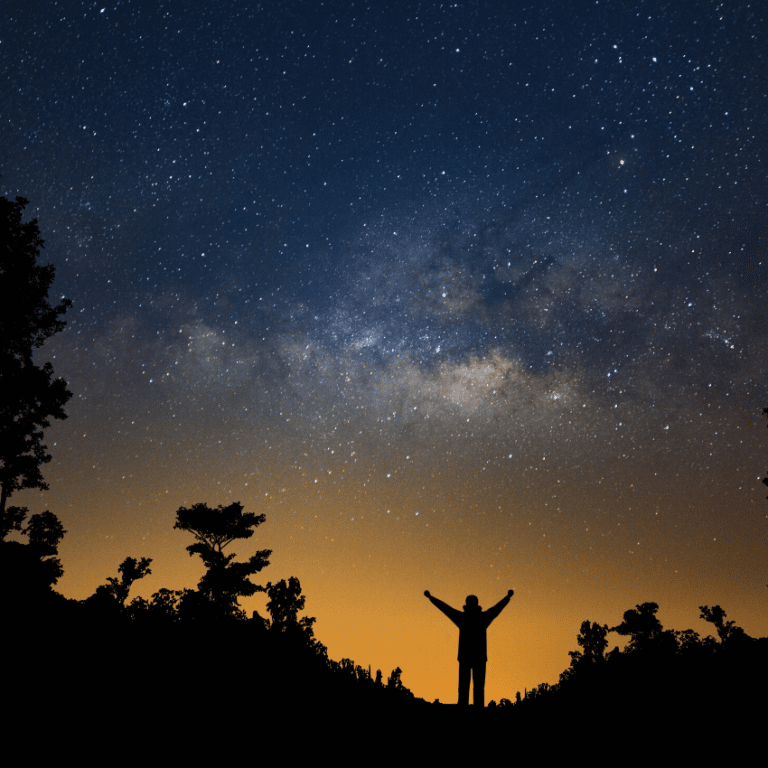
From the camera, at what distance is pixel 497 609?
27.0 feet

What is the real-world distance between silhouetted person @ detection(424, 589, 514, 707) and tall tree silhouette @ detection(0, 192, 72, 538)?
664 inches

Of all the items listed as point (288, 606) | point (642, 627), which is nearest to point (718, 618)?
point (642, 627)

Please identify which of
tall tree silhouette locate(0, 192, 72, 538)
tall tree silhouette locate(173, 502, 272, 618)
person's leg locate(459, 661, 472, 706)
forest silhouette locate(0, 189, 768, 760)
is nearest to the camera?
forest silhouette locate(0, 189, 768, 760)

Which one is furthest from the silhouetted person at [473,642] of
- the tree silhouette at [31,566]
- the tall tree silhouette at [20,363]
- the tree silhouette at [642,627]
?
the tree silhouette at [642,627]

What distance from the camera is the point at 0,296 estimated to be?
17.6m

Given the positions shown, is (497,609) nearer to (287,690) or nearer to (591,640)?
(287,690)

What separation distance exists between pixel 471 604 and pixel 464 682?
1.20 meters

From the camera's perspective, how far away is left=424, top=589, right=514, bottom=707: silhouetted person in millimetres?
8008

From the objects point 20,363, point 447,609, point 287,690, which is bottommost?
point 287,690

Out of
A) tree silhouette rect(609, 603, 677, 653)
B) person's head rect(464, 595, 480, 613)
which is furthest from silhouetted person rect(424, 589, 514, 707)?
tree silhouette rect(609, 603, 677, 653)

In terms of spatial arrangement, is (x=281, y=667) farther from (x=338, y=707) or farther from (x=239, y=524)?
(x=239, y=524)

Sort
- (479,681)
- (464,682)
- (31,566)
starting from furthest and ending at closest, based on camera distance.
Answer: (31,566)
(464,682)
(479,681)

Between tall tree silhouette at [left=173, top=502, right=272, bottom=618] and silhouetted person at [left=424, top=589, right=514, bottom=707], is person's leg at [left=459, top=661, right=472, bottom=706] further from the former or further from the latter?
tall tree silhouette at [left=173, top=502, right=272, bottom=618]

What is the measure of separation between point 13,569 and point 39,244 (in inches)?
457
